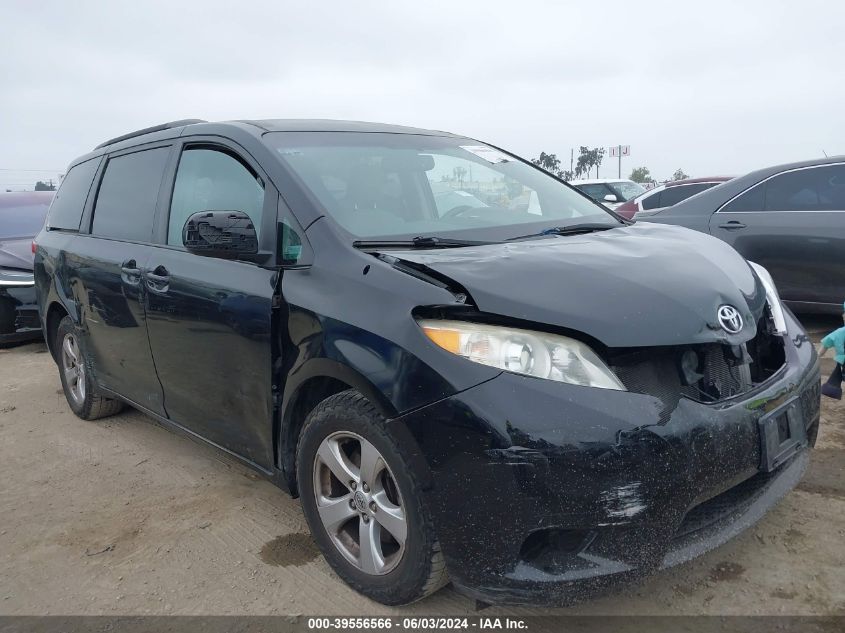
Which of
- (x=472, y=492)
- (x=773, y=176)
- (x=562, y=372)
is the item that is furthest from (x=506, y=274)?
(x=773, y=176)

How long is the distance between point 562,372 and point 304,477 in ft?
3.48

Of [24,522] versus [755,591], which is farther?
[24,522]

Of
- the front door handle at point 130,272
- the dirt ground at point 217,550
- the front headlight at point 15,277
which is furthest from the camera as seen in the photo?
the front headlight at point 15,277

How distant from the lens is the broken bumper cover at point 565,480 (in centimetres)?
179

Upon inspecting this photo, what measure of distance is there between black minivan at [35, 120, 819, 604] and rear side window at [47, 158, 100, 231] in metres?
1.30

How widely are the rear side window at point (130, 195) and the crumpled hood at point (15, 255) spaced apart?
3487mm

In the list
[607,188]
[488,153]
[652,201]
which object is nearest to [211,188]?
[488,153]

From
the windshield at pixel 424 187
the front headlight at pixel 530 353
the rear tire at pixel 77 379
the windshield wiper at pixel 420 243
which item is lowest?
the rear tire at pixel 77 379

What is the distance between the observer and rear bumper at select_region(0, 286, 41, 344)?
6.72 metres

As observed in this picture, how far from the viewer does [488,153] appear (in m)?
3.61

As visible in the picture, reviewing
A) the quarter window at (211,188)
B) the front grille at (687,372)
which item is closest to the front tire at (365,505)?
the front grille at (687,372)

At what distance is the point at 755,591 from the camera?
87.4 inches

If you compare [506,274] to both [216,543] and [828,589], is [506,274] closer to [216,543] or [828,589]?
[828,589]

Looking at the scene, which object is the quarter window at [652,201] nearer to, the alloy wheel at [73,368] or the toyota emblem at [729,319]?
the alloy wheel at [73,368]
